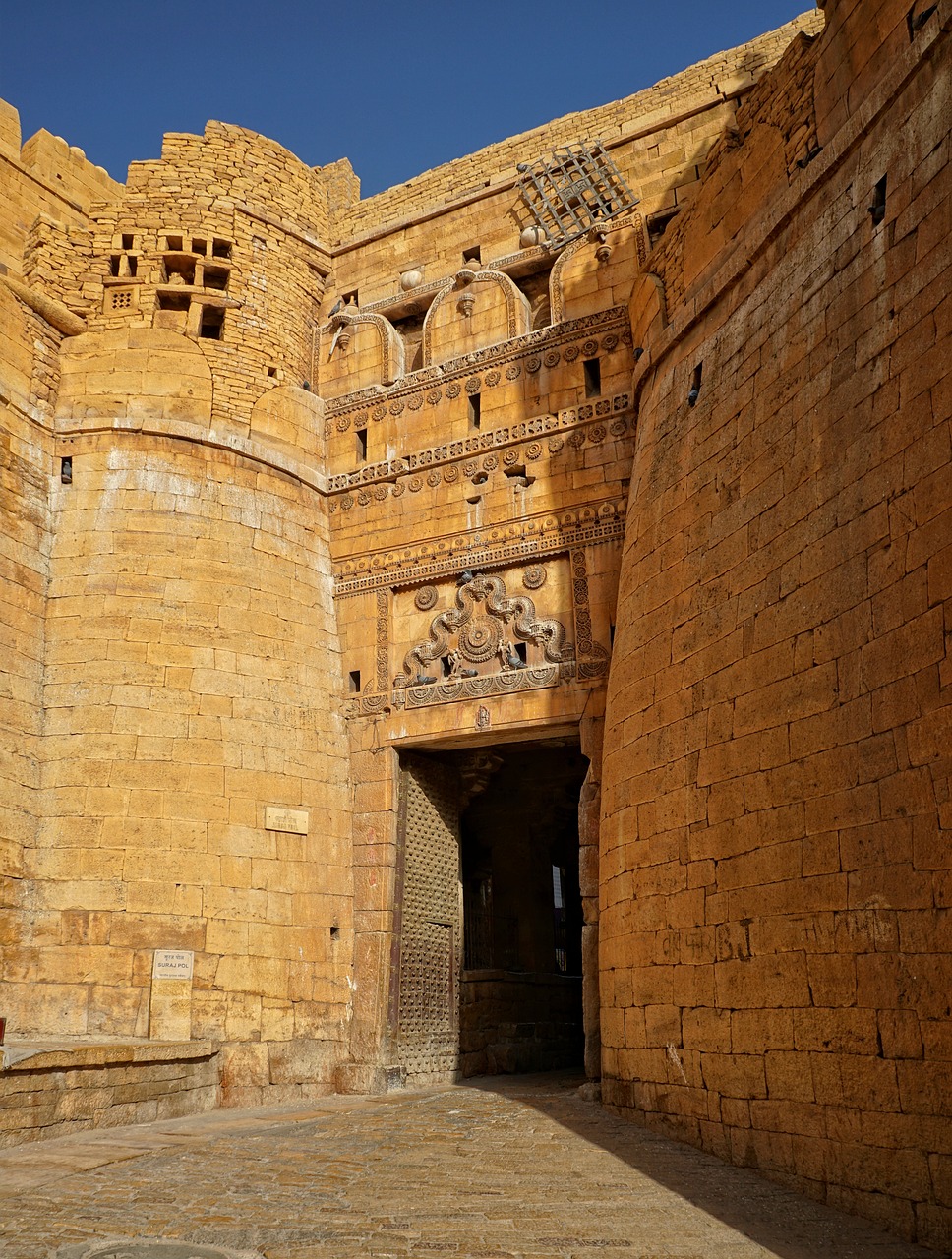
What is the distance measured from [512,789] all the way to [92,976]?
19.1 feet

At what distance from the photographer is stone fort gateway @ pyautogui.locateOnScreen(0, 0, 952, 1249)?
5543 mm

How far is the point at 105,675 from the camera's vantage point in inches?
374

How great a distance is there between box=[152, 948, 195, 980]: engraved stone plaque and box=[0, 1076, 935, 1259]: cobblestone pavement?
53.5 inches

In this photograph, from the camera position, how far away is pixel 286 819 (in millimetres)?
9828

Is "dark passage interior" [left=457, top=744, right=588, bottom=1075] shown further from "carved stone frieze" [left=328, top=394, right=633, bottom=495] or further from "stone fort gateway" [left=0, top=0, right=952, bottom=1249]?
"carved stone frieze" [left=328, top=394, right=633, bottom=495]

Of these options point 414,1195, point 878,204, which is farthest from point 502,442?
point 414,1195

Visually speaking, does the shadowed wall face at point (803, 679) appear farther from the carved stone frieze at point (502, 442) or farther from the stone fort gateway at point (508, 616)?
the carved stone frieze at point (502, 442)

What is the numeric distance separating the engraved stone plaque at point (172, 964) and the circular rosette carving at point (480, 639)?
11.8 ft

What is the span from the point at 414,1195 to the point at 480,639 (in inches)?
223

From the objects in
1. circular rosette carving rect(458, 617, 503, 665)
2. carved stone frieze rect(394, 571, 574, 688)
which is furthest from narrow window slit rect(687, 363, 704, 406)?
circular rosette carving rect(458, 617, 503, 665)

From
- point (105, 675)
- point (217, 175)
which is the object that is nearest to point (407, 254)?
point (217, 175)

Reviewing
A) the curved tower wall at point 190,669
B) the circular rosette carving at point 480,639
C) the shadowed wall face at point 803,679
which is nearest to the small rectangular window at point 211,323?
the curved tower wall at point 190,669

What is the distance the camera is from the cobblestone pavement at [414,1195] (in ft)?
14.6

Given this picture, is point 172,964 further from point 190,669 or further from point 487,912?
point 487,912
